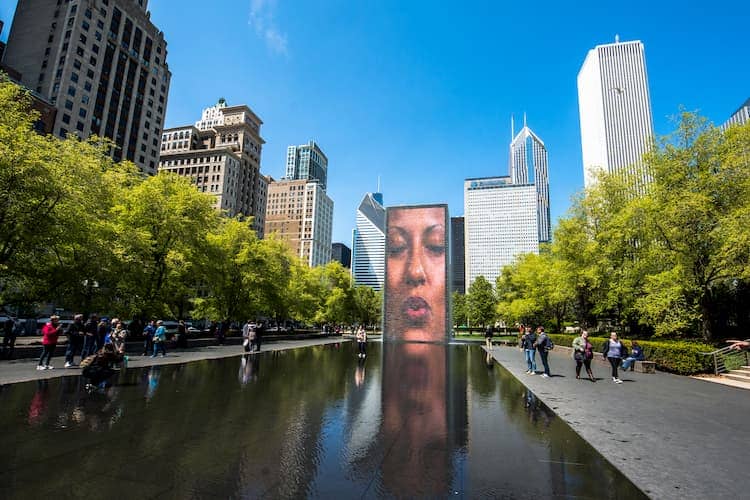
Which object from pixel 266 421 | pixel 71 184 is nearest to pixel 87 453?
pixel 266 421

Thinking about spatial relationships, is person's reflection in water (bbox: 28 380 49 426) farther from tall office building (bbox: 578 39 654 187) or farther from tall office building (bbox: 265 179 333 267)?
tall office building (bbox: 578 39 654 187)

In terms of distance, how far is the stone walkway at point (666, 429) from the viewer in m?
4.53

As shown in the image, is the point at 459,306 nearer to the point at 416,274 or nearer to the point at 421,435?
the point at 416,274

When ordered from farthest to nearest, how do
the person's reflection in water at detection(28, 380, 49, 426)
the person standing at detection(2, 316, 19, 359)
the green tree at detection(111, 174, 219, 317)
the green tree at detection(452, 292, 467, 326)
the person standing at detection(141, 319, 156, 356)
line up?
the green tree at detection(452, 292, 467, 326) → the green tree at detection(111, 174, 219, 317) → the person standing at detection(141, 319, 156, 356) → the person standing at detection(2, 316, 19, 359) → the person's reflection in water at detection(28, 380, 49, 426)

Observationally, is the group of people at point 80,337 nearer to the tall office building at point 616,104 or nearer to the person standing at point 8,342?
the person standing at point 8,342

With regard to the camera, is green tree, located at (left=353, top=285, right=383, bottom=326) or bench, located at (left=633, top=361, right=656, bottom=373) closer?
bench, located at (left=633, top=361, right=656, bottom=373)

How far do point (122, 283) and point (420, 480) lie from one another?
22.4 m

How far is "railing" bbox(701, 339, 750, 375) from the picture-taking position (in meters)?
14.9

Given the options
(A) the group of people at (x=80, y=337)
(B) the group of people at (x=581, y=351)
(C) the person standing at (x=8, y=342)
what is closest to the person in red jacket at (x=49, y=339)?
(A) the group of people at (x=80, y=337)

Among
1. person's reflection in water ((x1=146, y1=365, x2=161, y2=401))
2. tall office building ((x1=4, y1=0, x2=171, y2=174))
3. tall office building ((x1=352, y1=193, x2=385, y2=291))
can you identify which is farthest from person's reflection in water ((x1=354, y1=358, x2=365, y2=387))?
tall office building ((x1=352, y1=193, x2=385, y2=291))

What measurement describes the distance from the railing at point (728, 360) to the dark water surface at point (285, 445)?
10749 millimetres

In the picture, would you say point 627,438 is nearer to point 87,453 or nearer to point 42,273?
point 87,453

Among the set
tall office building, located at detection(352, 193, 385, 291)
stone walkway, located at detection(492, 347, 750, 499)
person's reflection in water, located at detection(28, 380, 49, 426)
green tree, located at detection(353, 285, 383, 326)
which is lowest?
person's reflection in water, located at detection(28, 380, 49, 426)

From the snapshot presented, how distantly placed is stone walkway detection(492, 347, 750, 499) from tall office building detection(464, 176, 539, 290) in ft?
525
